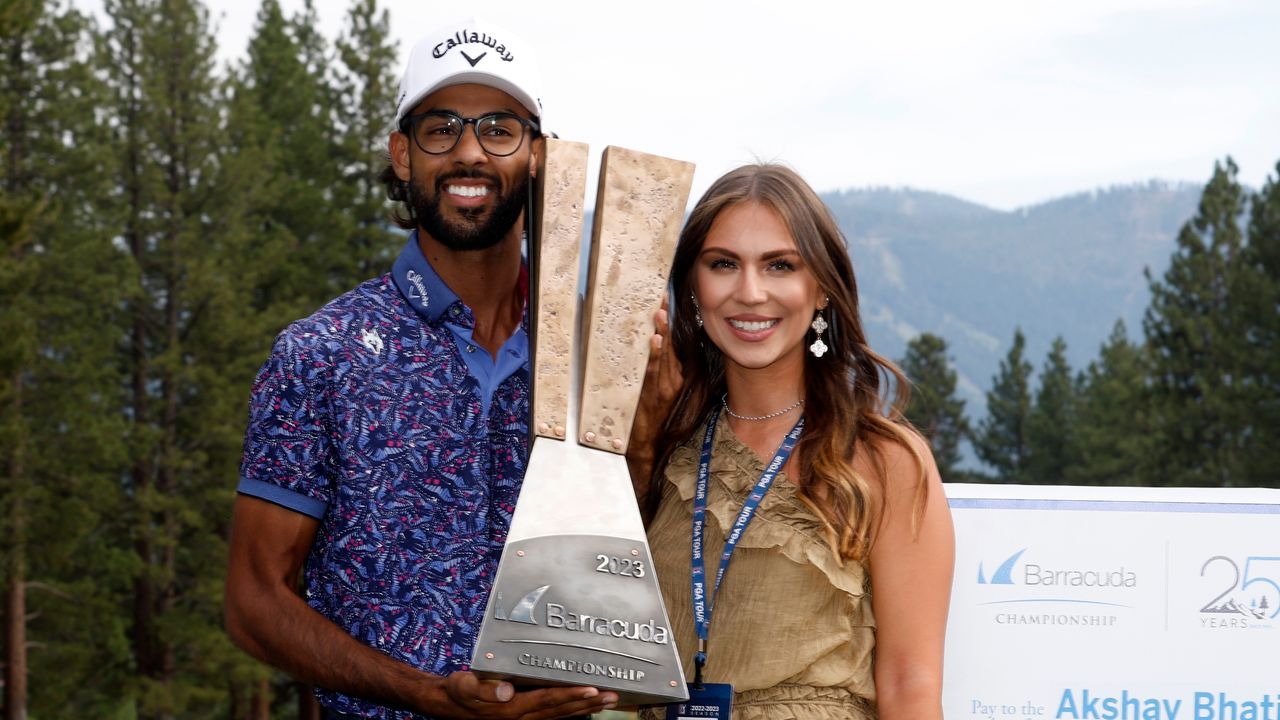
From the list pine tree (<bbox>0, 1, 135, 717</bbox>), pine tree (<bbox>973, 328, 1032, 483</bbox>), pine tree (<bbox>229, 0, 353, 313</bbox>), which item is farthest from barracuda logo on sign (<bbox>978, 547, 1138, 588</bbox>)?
pine tree (<bbox>973, 328, 1032, 483</bbox>)

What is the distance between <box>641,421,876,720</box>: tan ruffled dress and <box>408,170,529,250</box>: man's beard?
0.85 meters

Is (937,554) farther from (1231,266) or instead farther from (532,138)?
(1231,266)

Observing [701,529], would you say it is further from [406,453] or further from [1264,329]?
[1264,329]

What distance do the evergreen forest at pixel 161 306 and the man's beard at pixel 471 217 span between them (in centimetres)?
2104

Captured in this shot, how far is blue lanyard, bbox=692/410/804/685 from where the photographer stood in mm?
3309

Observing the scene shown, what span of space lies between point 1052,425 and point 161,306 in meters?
34.6

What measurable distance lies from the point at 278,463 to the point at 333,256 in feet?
103

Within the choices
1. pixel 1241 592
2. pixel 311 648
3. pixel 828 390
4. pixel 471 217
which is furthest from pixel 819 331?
pixel 1241 592

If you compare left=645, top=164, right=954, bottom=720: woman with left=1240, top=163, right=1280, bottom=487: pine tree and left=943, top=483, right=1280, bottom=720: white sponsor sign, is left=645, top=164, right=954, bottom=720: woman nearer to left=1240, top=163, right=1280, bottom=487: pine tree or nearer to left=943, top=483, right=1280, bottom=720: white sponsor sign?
left=943, top=483, right=1280, bottom=720: white sponsor sign

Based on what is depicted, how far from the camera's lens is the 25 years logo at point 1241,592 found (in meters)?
4.49

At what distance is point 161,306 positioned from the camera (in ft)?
105

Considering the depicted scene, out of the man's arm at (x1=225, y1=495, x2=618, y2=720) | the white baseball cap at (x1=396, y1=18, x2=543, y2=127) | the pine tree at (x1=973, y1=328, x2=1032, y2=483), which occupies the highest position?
the pine tree at (x1=973, y1=328, x2=1032, y2=483)

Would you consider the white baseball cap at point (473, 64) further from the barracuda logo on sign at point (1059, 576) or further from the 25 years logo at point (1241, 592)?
the 25 years logo at point (1241, 592)

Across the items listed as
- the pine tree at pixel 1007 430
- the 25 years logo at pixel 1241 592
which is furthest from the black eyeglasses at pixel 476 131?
the pine tree at pixel 1007 430
